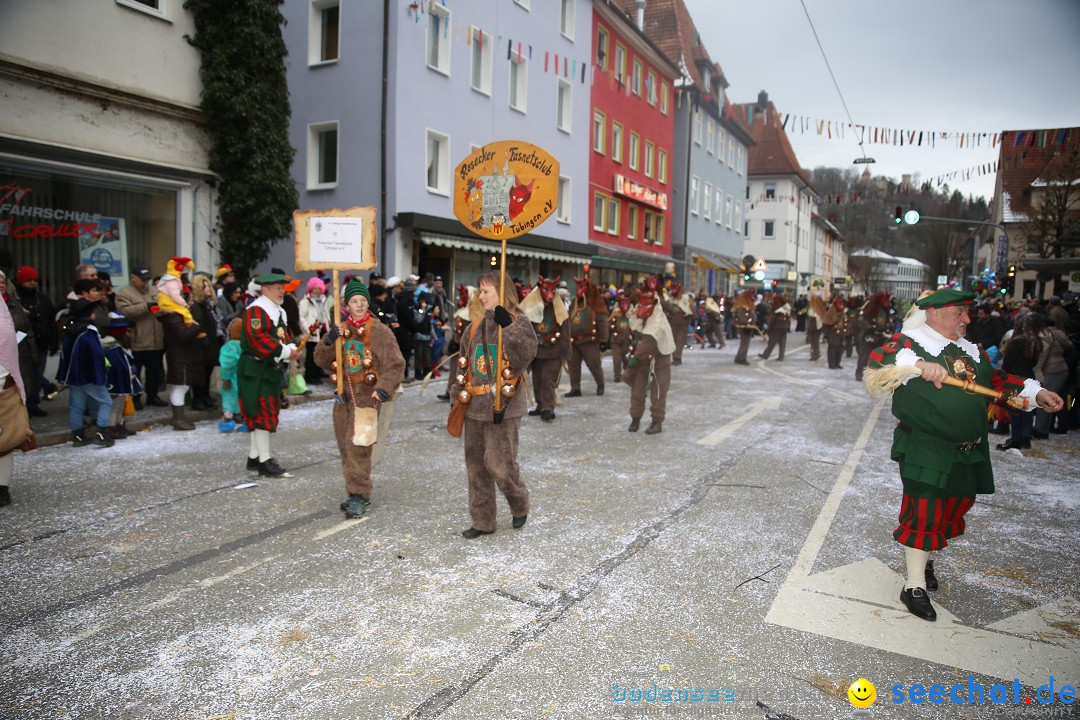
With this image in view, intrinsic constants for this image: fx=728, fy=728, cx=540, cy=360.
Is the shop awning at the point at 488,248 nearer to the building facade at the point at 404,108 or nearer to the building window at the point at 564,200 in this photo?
the building facade at the point at 404,108

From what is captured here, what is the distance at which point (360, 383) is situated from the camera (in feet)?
18.8

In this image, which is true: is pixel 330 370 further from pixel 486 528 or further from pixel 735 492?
pixel 735 492

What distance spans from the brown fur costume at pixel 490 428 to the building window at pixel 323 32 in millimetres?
17261

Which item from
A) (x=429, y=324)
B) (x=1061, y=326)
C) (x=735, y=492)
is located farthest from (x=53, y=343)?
(x=1061, y=326)

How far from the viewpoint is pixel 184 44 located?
43.2 feet

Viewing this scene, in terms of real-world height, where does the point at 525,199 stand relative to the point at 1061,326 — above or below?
above

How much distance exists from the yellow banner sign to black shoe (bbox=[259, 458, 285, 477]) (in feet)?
9.54

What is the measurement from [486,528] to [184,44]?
12.1m

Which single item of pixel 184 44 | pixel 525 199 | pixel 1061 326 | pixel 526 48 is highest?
pixel 526 48

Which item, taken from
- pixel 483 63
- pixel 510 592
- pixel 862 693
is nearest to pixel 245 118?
pixel 483 63

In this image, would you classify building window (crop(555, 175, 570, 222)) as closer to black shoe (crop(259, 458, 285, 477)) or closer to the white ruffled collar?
black shoe (crop(259, 458, 285, 477))

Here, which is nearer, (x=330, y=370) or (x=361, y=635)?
(x=361, y=635)

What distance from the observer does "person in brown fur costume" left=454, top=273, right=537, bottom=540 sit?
525cm

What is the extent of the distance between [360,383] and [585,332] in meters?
6.92
